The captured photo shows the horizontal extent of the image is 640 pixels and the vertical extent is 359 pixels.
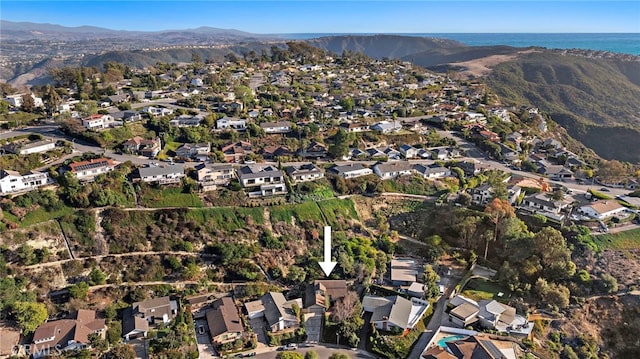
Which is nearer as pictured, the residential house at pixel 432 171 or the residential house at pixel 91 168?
the residential house at pixel 91 168

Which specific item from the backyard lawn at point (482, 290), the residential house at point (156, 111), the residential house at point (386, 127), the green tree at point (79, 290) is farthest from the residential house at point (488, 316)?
the residential house at point (156, 111)

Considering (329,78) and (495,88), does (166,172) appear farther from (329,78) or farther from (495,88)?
(495,88)

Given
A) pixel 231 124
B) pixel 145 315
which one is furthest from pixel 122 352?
pixel 231 124

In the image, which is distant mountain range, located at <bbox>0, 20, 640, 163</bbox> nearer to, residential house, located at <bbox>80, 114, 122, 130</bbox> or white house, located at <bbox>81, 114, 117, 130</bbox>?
residential house, located at <bbox>80, 114, 122, 130</bbox>

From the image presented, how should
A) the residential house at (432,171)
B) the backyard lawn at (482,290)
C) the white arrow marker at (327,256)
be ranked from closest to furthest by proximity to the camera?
the backyard lawn at (482,290)
the white arrow marker at (327,256)
the residential house at (432,171)

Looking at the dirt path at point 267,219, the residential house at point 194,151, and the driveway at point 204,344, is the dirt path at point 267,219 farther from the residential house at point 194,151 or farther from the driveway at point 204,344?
the residential house at point 194,151

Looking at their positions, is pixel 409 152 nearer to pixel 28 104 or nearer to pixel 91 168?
pixel 91 168

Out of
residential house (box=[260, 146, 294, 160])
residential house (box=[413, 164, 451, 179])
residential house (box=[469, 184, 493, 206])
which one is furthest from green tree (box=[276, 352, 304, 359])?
residential house (box=[413, 164, 451, 179])
